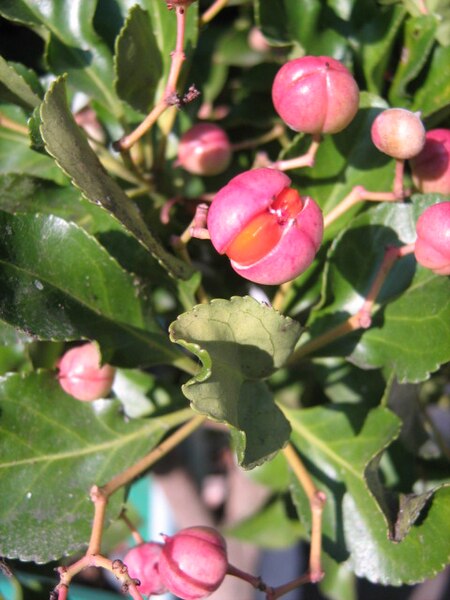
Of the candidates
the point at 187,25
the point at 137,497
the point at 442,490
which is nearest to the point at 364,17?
Result: the point at 187,25

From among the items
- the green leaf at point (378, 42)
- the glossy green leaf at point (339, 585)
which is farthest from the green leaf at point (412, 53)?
the glossy green leaf at point (339, 585)

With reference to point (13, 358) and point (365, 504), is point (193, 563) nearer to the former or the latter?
point (365, 504)

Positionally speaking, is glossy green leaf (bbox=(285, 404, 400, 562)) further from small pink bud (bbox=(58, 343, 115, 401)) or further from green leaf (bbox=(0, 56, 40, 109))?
green leaf (bbox=(0, 56, 40, 109))

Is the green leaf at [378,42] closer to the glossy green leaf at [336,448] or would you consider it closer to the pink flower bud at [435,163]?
the pink flower bud at [435,163]

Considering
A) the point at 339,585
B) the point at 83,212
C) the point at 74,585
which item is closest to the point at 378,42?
the point at 83,212

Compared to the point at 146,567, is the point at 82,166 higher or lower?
higher
